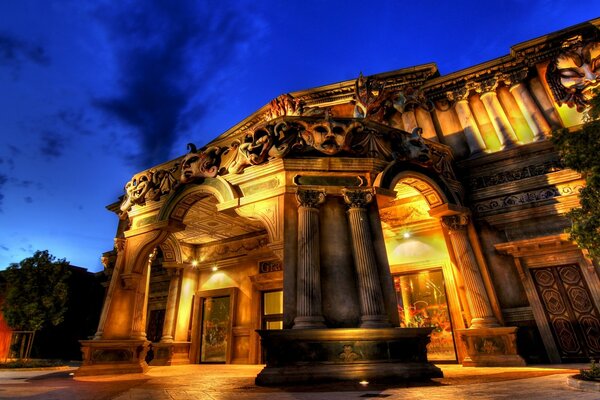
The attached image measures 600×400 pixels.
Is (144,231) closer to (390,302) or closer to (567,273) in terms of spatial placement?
(390,302)

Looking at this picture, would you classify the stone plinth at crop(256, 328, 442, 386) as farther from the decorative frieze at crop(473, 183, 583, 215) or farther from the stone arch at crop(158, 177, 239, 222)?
the decorative frieze at crop(473, 183, 583, 215)

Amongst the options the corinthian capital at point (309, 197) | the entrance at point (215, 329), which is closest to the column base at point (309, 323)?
the corinthian capital at point (309, 197)

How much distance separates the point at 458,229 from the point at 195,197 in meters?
7.97

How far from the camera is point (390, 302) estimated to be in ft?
22.0

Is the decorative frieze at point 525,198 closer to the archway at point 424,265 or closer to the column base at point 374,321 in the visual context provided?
the archway at point 424,265

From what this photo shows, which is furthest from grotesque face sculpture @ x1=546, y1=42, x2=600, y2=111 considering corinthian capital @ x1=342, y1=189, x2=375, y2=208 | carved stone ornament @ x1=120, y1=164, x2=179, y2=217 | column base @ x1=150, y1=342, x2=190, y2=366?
column base @ x1=150, y1=342, x2=190, y2=366

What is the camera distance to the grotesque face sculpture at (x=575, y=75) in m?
10.2

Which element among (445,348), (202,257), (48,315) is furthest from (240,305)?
(48,315)

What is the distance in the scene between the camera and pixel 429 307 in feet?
33.8

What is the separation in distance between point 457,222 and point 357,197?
3.97 metres

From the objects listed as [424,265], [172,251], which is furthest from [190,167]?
[424,265]

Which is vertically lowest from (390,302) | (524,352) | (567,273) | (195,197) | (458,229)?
(524,352)

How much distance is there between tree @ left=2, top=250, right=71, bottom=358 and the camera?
43.7ft

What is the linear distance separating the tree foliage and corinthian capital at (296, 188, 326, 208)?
1308 centimetres
